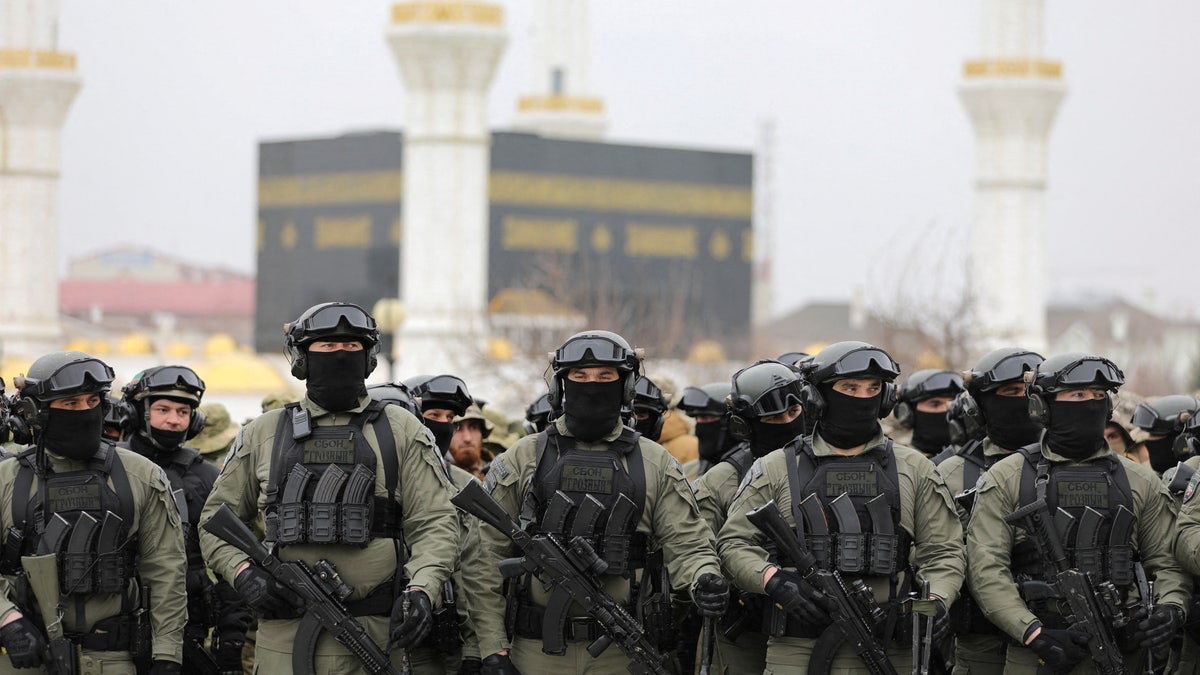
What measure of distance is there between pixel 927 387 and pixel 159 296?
216ft

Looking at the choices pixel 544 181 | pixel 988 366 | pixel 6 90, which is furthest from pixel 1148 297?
pixel 988 366

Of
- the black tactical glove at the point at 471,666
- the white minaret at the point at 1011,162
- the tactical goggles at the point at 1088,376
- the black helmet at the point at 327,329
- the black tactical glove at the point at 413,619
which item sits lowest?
the black tactical glove at the point at 471,666

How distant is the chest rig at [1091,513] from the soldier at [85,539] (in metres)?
3.16

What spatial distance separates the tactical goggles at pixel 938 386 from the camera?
9930mm

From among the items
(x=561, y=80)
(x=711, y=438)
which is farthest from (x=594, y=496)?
(x=561, y=80)

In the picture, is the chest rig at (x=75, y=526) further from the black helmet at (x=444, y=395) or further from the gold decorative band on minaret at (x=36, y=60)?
the gold decorative band on minaret at (x=36, y=60)

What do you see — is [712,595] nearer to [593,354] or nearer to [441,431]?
[593,354]

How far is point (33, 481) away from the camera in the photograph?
700cm

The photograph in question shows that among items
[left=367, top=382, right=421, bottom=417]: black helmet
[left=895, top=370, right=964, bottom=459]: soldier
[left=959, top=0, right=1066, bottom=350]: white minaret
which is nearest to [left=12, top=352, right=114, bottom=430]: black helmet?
[left=367, top=382, right=421, bottom=417]: black helmet

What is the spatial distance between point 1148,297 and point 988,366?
10907 centimetres

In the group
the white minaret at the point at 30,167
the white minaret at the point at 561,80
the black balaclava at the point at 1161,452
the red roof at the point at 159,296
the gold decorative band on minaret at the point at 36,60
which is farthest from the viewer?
the white minaret at the point at 561,80

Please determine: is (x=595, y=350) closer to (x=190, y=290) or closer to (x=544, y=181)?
(x=544, y=181)

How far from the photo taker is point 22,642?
22.1ft

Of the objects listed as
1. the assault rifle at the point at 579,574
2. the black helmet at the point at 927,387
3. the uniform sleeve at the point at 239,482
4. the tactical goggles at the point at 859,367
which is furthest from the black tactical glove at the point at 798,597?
the black helmet at the point at 927,387
